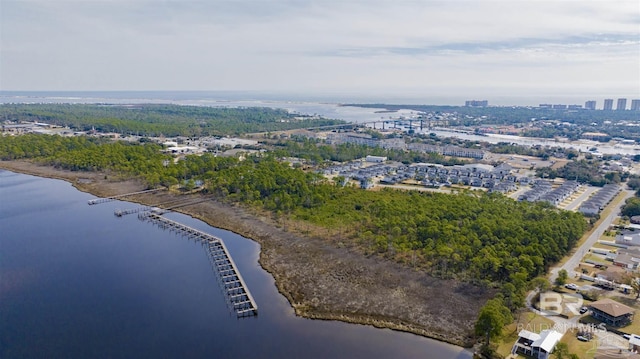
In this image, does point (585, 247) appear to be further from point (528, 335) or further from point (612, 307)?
point (528, 335)

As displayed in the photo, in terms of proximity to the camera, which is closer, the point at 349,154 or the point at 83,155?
the point at 83,155

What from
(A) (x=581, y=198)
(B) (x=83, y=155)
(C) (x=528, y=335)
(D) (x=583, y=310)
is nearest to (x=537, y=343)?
(C) (x=528, y=335)

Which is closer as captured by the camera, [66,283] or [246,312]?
[246,312]

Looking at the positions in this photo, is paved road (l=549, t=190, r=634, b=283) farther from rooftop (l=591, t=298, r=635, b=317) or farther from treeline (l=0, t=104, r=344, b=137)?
treeline (l=0, t=104, r=344, b=137)

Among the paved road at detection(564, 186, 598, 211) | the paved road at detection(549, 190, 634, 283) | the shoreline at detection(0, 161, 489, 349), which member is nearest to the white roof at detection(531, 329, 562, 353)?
the shoreline at detection(0, 161, 489, 349)

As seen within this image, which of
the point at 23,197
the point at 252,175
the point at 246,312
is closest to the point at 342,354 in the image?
the point at 246,312

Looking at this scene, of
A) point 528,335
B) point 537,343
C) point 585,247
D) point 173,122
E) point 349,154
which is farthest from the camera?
point 173,122

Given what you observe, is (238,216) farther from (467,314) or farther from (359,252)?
(467,314)
